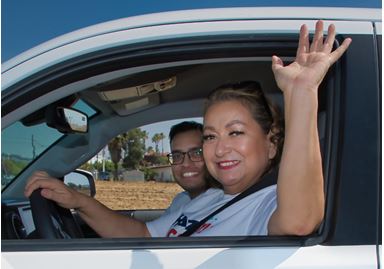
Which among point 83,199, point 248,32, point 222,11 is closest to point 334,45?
point 248,32

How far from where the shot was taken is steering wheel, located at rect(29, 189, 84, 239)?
69.7 inches

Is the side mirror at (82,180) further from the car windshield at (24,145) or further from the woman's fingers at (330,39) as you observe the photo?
the woman's fingers at (330,39)

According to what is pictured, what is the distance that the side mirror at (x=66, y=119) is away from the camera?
2.13 m

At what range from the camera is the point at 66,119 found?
226 cm

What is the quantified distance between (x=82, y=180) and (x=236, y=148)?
1458 millimetres

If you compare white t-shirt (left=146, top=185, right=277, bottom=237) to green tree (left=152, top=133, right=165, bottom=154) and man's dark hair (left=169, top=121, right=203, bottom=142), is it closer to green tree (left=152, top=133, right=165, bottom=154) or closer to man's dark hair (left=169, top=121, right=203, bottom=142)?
man's dark hair (left=169, top=121, right=203, bottom=142)

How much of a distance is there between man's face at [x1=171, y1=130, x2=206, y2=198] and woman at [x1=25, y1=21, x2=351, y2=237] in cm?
53

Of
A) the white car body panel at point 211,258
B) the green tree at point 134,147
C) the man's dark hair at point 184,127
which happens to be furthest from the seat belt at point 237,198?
the green tree at point 134,147

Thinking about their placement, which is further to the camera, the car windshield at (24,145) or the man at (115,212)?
the car windshield at (24,145)

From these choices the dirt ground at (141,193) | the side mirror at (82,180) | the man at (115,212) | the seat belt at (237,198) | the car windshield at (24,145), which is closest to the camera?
the seat belt at (237,198)

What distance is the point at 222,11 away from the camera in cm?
154

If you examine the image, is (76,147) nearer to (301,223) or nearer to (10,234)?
(10,234)

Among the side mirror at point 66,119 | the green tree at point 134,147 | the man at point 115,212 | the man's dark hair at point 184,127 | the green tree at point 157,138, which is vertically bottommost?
the man at point 115,212

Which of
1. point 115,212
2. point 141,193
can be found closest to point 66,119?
point 115,212
